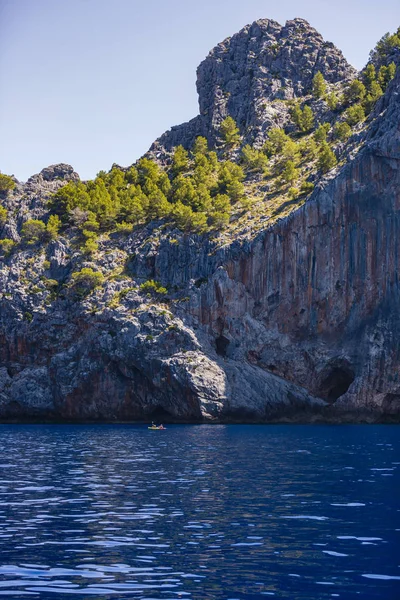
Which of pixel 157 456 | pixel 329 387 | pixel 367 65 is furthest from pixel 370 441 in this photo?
pixel 367 65

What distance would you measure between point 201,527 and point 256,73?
463 feet

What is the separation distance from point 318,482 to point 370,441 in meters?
27.7

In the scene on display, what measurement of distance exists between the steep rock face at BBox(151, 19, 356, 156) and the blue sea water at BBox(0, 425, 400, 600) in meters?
116

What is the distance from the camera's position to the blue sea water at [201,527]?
16.6 m

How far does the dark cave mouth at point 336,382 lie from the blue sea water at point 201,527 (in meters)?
46.7

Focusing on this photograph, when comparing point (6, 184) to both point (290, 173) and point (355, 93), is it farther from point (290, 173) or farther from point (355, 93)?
point (355, 93)

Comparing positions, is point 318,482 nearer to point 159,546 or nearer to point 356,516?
point 356,516

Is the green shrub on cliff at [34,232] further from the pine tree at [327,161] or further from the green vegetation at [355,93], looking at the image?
the green vegetation at [355,93]

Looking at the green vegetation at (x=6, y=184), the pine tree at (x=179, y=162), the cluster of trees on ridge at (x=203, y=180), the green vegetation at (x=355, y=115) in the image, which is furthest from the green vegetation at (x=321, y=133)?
the green vegetation at (x=6, y=184)

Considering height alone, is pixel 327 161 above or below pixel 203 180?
below

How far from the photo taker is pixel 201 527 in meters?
23.0

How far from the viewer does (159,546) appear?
66.4ft

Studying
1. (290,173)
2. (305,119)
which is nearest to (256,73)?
(305,119)

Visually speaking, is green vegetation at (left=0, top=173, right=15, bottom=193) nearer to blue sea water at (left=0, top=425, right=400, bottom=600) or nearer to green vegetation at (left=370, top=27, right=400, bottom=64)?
green vegetation at (left=370, top=27, right=400, bottom=64)
